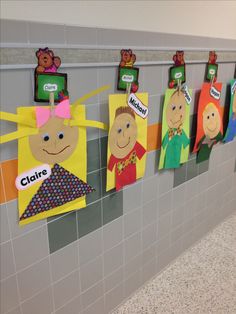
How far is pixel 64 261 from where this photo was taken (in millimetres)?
1246

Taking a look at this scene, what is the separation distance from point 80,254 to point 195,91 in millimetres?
1063

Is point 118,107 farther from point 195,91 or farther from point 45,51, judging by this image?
point 195,91

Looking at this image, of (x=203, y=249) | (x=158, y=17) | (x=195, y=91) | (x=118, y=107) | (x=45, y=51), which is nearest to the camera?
(x=45, y=51)

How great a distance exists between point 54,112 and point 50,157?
163 millimetres

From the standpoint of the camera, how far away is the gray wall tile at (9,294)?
3.51 ft

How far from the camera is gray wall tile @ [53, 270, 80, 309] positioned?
1.26 m

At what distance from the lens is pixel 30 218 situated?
1.07 m

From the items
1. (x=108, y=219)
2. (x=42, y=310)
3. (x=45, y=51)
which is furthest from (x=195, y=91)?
(x=42, y=310)

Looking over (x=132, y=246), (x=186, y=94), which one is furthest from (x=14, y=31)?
(x=132, y=246)

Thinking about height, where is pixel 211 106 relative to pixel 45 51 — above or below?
below

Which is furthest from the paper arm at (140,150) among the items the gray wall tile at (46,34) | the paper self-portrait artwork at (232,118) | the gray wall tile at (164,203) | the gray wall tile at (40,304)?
the paper self-portrait artwork at (232,118)

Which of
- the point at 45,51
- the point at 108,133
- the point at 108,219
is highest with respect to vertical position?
the point at 45,51

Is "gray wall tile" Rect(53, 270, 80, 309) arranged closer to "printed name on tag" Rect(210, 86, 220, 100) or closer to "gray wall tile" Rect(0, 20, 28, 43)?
"gray wall tile" Rect(0, 20, 28, 43)

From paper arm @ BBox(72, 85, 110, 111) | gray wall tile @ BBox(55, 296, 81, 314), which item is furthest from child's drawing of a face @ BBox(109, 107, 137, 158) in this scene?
gray wall tile @ BBox(55, 296, 81, 314)
